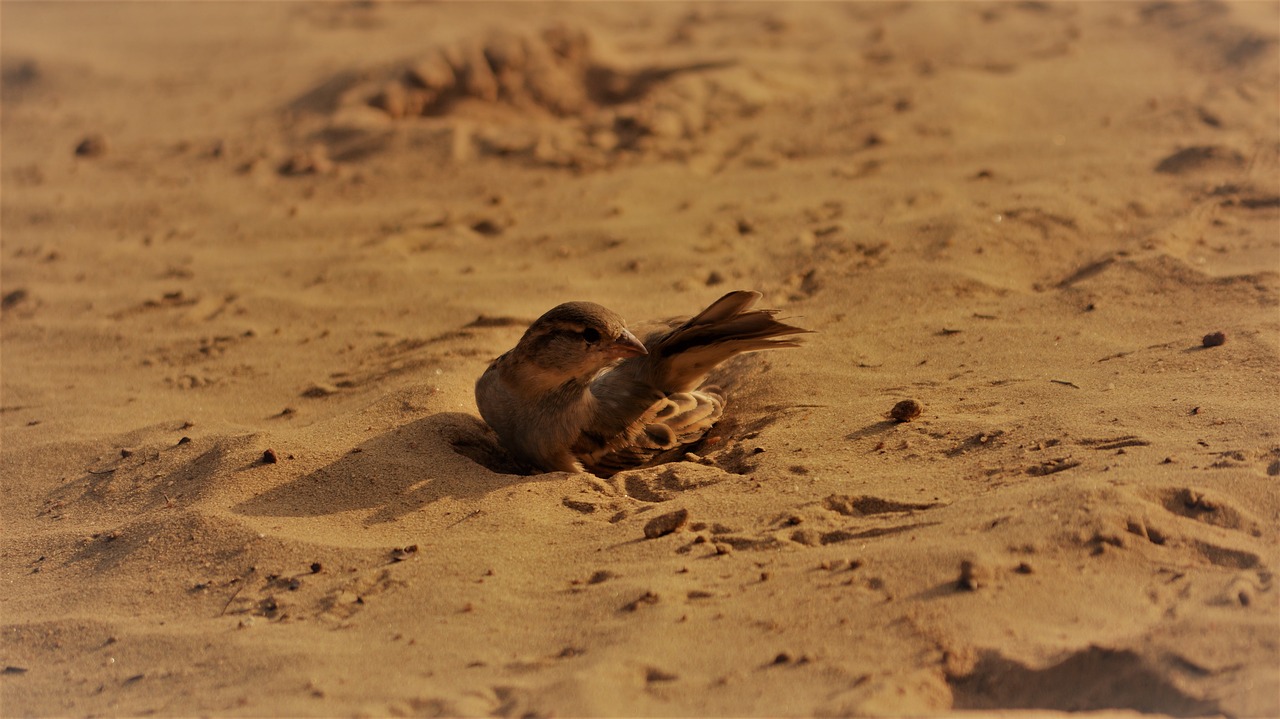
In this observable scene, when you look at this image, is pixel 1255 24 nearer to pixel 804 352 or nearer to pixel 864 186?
pixel 864 186

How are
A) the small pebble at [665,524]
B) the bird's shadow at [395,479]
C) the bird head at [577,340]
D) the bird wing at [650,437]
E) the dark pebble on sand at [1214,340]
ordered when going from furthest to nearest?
the bird wing at [650,437] → the dark pebble on sand at [1214,340] → the bird head at [577,340] → the bird's shadow at [395,479] → the small pebble at [665,524]

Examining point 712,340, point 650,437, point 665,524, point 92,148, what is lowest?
point 650,437

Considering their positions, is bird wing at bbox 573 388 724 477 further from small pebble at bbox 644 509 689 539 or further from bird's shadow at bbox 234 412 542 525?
small pebble at bbox 644 509 689 539

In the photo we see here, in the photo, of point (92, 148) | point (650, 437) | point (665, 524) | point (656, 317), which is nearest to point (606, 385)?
point (650, 437)

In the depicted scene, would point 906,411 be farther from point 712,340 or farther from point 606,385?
point 606,385

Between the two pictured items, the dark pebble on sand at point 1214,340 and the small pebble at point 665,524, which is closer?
the small pebble at point 665,524

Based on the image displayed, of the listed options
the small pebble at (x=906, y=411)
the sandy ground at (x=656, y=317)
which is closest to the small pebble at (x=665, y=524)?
the sandy ground at (x=656, y=317)

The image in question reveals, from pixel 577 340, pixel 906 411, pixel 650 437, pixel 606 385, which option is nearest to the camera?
pixel 906 411

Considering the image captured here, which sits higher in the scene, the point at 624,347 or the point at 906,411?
the point at 624,347

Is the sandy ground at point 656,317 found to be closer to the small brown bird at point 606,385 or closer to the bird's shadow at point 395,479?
the bird's shadow at point 395,479
